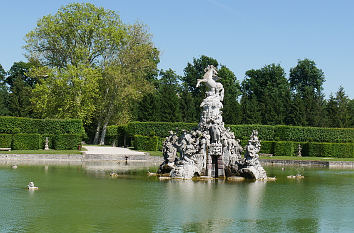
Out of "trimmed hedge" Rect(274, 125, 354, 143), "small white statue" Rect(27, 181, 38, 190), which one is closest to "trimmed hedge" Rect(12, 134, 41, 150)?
"trimmed hedge" Rect(274, 125, 354, 143)

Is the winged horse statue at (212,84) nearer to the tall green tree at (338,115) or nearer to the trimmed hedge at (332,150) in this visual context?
the trimmed hedge at (332,150)

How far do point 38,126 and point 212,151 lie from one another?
28504 mm

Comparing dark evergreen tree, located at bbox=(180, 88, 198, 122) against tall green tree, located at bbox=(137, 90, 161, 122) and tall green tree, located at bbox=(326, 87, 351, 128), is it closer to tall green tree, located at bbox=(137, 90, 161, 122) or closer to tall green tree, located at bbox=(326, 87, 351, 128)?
tall green tree, located at bbox=(137, 90, 161, 122)

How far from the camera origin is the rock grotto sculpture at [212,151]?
118 ft

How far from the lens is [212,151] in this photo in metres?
36.2

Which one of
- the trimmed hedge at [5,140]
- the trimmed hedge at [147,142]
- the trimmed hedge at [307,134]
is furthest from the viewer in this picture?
the trimmed hedge at [307,134]

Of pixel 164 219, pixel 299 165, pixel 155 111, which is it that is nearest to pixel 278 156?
pixel 299 165

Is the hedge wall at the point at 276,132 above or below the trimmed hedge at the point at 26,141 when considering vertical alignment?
above

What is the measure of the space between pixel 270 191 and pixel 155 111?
4250cm

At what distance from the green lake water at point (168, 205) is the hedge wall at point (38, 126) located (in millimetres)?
21528

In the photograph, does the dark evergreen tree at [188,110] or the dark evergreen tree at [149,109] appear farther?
the dark evergreen tree at [188,110]

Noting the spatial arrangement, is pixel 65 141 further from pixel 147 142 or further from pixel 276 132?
pixel 276 132

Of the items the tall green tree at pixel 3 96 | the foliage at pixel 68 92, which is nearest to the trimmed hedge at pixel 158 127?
the foliage at pixel 68 92

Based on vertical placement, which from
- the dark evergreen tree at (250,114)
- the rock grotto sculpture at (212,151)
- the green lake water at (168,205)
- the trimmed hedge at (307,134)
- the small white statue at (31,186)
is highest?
the dark evergreen tree at (250,114)
